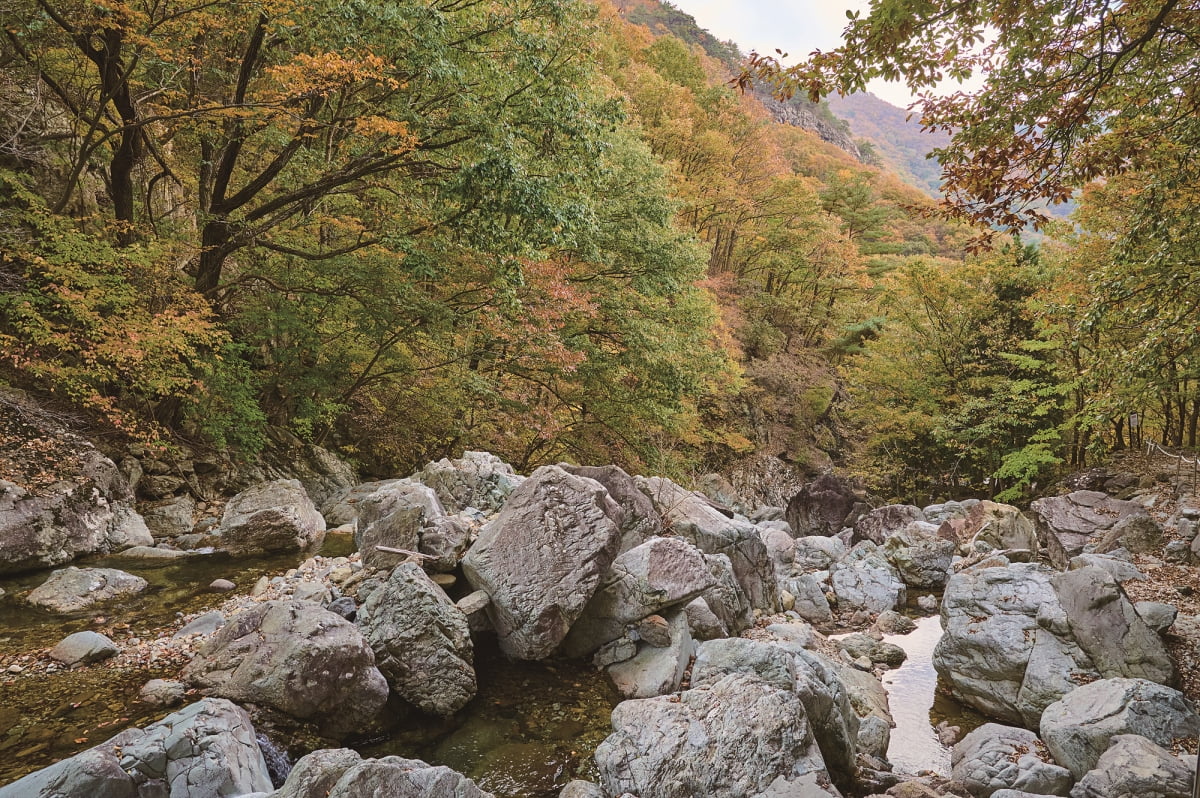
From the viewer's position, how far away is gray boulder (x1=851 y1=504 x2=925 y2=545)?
1641 centimetres

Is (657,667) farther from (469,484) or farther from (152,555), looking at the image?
(152,555)

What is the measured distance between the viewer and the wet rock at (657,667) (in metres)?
6.89

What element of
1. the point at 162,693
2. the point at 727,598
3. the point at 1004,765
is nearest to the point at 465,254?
the point at 727,598

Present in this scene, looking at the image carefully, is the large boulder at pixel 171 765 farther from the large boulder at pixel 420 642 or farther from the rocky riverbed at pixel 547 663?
the large boulder at pixel 420 642

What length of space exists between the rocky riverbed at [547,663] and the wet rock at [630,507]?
0.13ft

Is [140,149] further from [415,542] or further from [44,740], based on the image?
[44,740]

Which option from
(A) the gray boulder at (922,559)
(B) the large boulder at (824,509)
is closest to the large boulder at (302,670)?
(A) the gray boulder at (922,559)

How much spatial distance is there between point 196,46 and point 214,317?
4.84 m

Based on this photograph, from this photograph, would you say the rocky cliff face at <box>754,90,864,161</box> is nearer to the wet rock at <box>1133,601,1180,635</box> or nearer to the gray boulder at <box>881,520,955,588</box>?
the gray boulder at <box>881,520,955,588</box>

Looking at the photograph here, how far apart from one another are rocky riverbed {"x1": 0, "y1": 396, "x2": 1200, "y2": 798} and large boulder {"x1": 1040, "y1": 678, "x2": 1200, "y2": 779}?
0.03 m

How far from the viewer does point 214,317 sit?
12.1 meters

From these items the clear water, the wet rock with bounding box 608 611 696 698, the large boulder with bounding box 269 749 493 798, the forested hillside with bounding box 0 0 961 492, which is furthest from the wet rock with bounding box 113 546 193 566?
the clear water

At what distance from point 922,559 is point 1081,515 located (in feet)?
11.8

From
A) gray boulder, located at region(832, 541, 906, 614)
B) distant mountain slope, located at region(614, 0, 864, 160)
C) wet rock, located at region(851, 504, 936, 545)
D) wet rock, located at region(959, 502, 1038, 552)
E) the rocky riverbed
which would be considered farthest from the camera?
distant mountain slope, located at region(614, 0, 864, 160)
